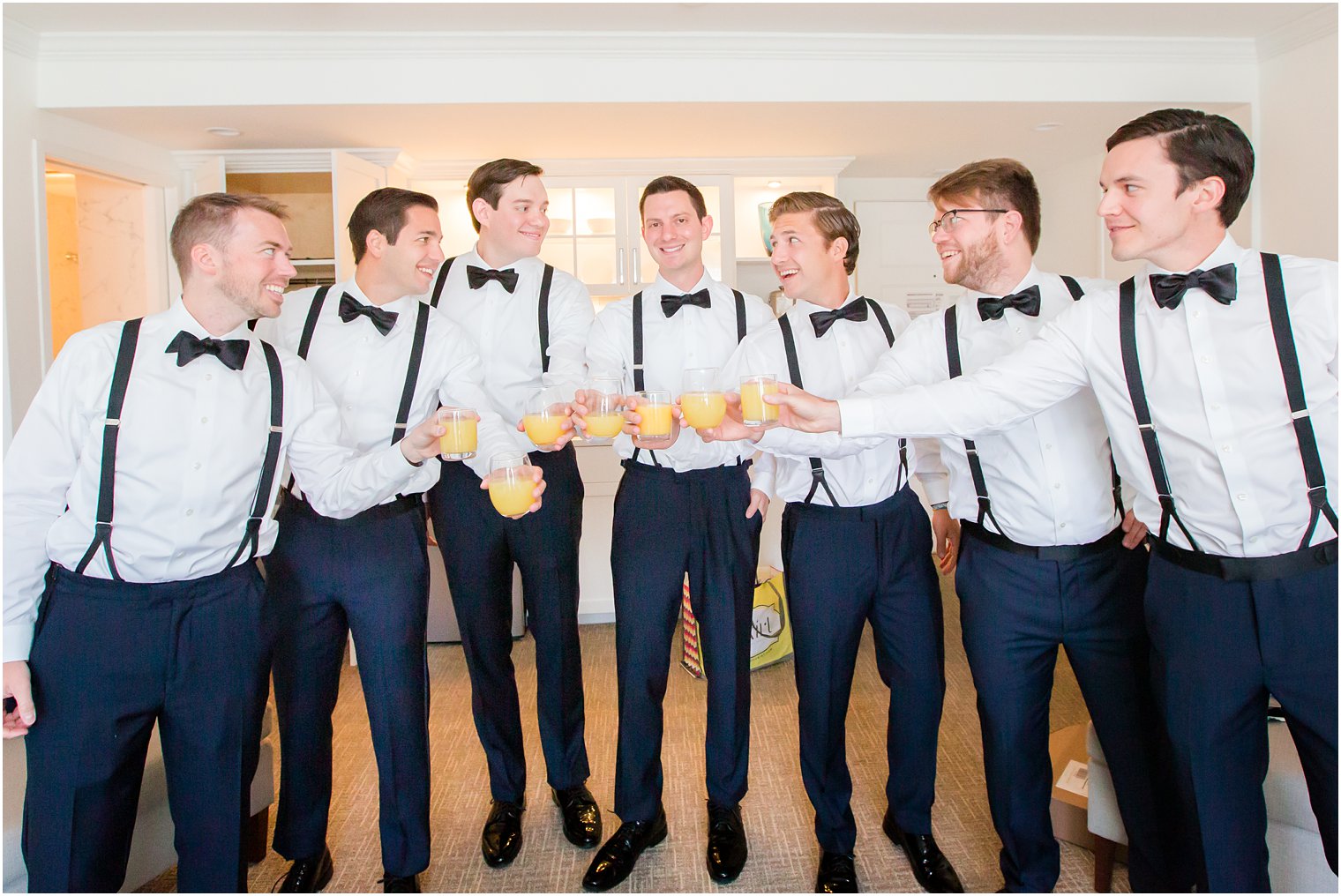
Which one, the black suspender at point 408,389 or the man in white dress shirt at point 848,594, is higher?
the black suspender at point 408,389

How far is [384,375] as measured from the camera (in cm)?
238

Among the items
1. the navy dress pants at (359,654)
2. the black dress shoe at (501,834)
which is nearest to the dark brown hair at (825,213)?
the navy dress pants at (359,654)

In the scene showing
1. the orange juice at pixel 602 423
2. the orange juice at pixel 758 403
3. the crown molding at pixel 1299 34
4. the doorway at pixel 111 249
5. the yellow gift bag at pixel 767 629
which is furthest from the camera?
the doorway at pixel 111 249

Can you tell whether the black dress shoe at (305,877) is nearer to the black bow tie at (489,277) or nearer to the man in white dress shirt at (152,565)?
the man in white dress shirt at (152,565)

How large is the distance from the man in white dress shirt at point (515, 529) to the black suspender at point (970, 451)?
101 cm

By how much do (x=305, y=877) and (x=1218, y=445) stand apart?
2458mm

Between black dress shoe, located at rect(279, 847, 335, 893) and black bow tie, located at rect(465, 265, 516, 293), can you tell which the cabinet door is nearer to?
black bow tie, located at rect(465, 265, 516, 293)

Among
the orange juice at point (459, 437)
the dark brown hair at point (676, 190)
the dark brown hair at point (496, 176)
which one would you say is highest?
the dark brown hair at point (496, 176)

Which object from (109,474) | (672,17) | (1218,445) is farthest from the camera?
(672,17)

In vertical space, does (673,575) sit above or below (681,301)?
below

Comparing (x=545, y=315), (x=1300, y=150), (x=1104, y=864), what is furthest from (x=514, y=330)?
(x=1300, y=150)

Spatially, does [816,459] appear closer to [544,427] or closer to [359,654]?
[544,427]

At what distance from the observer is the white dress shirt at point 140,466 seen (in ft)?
5.85

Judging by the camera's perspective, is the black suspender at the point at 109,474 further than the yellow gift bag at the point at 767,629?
No
